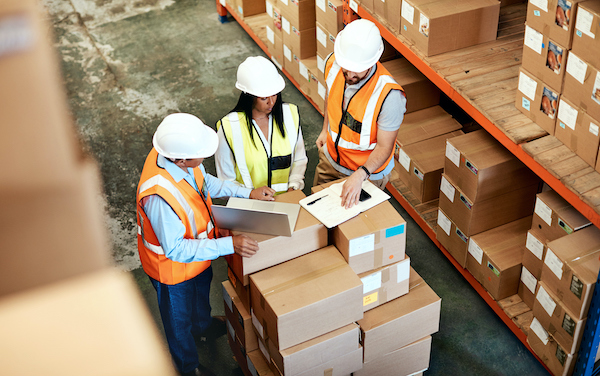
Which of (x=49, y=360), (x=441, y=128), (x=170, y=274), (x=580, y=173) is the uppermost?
(x=580, y=173)

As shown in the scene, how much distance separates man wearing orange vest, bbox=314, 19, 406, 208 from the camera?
11.8 ft

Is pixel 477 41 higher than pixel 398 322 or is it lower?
higher

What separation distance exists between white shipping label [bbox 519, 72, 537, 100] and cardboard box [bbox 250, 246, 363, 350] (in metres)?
1.69

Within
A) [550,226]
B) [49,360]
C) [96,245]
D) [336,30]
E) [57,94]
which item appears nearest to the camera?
[550,226]

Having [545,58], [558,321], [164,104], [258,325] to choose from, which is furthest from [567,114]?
[164,104]

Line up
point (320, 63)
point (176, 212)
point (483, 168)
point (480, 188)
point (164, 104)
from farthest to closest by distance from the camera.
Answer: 1. point (164, 104)
2. point (320, 63)
3. point (480, 188)
4. point (483, 168)
5. point (176, 212)

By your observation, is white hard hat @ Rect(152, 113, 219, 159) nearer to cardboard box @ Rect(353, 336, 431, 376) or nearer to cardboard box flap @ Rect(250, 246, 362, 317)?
cardboard box flap @ Rect(250, 246, 362, 317)

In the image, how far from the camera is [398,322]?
348 centimetres

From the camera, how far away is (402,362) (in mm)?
3715

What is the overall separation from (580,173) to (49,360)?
3931mm

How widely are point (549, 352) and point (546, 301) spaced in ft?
1.30

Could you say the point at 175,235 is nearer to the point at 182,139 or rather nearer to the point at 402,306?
the point at 182,139

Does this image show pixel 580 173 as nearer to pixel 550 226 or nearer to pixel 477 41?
pixel 550 226

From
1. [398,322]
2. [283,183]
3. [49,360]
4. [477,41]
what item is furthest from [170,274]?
A: [477,41]
